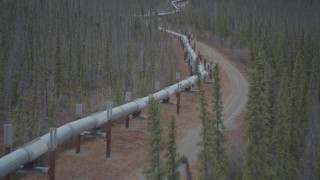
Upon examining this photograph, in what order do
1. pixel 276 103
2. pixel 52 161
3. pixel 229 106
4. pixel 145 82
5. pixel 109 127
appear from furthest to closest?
pixel 145 82
pixel 229 106
pixel 276 103
pixel 109 127
pixel 52 161

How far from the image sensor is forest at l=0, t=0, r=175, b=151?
33.1 meters

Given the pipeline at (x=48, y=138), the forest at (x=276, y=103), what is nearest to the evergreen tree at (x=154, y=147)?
the pipeline at (x=48, y=138)

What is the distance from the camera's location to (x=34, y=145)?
16609 millimetres

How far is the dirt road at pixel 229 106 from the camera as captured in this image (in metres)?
23.9

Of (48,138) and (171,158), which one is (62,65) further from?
(171,158)

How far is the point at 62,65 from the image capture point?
1750 inches

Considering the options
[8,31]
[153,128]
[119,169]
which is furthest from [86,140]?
[8,31]

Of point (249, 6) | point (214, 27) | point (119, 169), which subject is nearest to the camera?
point (119, 169)

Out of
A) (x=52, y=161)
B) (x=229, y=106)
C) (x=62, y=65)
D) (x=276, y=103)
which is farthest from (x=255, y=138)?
(x=62, y=65)

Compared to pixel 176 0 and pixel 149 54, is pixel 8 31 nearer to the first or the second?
pixel 149 54

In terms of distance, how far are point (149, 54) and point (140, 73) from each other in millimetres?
12300

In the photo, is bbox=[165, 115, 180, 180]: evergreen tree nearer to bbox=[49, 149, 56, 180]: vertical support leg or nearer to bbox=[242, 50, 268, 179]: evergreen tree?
bbox=[49, 149, 56, 180]: vertical support leg

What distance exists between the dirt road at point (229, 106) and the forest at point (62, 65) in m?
6.69

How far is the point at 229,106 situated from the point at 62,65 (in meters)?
18.9
